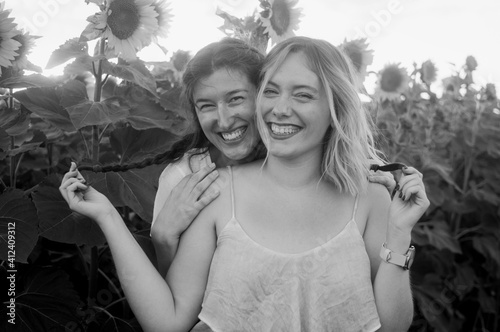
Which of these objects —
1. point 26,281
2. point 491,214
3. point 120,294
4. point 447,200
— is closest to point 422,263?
point 447,200

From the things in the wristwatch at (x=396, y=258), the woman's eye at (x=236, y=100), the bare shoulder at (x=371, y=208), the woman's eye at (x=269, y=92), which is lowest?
the wristwatch at (x=396, y=258)

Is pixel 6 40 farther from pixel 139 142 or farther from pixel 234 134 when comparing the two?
pixel 234 134

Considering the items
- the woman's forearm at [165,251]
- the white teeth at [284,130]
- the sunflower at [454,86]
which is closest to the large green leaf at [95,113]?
the woman's forearm at [165,251]

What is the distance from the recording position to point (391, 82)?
374 centimetres

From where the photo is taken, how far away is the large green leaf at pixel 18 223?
1.85 metres

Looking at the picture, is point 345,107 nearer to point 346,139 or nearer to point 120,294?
point 346,139

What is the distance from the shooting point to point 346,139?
188 cm

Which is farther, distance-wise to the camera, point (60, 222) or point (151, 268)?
point (60, 222)

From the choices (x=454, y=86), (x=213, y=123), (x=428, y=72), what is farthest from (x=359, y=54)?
(x=454, y=86)

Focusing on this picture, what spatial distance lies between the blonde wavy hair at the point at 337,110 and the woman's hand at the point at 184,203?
23 centimetres

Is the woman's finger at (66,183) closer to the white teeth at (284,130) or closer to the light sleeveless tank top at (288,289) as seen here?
the light sleeveless tank top at (288,289)

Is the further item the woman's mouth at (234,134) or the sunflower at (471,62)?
the sunflower at (471,62)

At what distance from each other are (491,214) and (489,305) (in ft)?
1.69

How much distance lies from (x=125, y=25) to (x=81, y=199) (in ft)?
1.88
